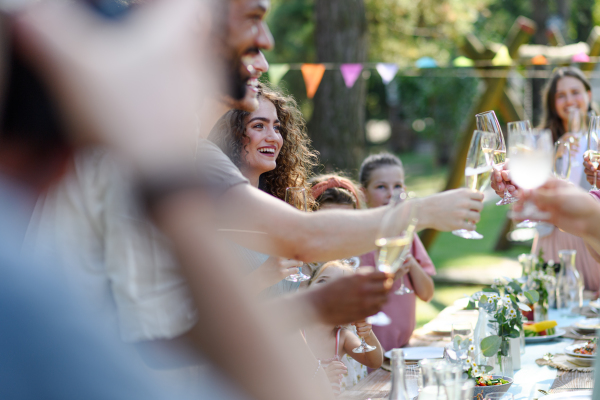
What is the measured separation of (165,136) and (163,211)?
161 mm

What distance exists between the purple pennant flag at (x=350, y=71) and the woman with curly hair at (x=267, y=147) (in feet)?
12.4

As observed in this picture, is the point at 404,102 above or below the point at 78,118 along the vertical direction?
above

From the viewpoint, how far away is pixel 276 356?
4.09ft

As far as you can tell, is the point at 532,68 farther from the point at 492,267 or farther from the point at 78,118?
the point at 78,118

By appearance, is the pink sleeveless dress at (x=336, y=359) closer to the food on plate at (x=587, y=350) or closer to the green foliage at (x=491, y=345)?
the green foliage at (x=491, y=345)

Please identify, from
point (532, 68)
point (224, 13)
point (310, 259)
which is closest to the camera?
point (224, 13)

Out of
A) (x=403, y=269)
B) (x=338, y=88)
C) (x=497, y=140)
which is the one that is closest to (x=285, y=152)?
(x=403, y=269)

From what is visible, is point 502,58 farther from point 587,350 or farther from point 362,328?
point 362,328

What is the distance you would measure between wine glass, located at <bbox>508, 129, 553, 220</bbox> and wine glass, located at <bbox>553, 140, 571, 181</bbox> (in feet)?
3.94

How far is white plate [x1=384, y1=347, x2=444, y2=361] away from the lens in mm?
2500

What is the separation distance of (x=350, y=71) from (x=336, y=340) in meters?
4.62

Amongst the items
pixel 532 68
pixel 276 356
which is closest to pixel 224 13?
pixel 276 356

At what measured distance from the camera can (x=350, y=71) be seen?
669 centimetres

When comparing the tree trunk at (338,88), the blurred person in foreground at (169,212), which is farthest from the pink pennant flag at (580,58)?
the blurred person in foreground at (169,212)
